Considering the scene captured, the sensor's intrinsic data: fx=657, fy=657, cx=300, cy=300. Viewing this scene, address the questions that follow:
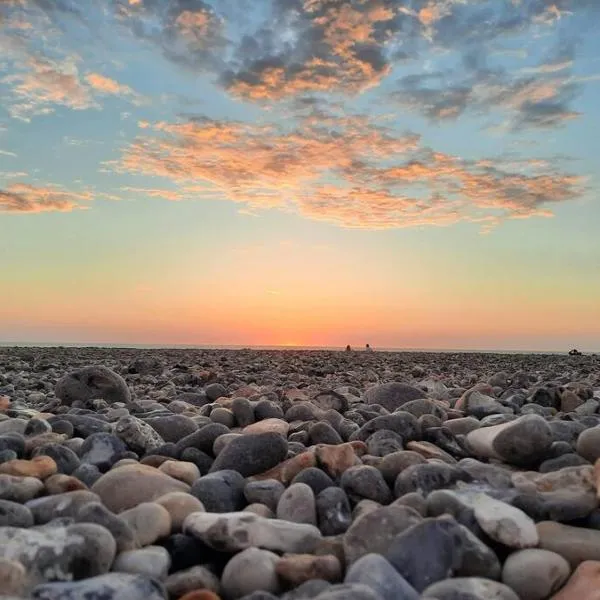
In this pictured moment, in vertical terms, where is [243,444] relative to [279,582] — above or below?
above

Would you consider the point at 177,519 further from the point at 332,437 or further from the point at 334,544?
the point at 332,437

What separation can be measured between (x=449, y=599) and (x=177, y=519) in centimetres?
106

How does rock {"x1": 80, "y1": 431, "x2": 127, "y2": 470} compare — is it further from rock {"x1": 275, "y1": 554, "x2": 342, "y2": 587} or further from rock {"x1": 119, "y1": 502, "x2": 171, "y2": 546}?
rock {"x1": 275, "y1": 554, "x2": 342, "y2": 587}

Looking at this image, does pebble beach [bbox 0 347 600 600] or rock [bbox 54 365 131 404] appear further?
rock [bbox 54 365 131 404]

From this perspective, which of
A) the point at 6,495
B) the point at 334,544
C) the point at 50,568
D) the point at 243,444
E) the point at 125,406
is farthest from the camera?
the point at 125,406

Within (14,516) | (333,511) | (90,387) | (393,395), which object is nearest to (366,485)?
(333,511)

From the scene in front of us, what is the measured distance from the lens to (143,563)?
200 cm

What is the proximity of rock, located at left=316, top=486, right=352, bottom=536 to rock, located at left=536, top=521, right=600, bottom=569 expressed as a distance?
693 mm

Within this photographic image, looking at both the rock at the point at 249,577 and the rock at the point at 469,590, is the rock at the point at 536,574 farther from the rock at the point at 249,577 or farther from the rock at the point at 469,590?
the rock at the point at 249,577

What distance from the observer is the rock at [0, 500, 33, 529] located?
2.25 m

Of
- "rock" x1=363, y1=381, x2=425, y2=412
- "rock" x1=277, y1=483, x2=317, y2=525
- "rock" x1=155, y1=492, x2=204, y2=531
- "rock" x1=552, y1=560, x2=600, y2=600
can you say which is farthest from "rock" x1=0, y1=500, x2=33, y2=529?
"rock" x1=363, y1=381, x2=425, y2=412

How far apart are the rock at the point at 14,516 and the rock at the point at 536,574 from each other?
5.23ft

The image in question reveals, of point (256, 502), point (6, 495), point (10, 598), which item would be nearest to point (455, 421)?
point (256, 502)

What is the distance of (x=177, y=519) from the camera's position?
7.89 ft
